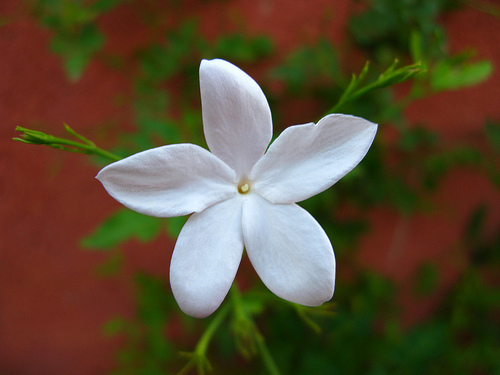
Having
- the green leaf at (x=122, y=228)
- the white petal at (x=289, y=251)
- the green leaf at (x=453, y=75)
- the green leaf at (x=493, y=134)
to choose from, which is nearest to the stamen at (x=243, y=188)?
the white petal at (x=289, y=251)

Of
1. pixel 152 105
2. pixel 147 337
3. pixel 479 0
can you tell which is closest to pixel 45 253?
pixel 147 337

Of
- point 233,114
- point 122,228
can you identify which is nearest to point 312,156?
point 233,114

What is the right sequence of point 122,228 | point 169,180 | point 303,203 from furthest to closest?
1. point 303,203
2. point 122,228
3. point 169,180

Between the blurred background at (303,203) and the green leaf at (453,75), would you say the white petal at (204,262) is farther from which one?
the green leaf at (453,75)

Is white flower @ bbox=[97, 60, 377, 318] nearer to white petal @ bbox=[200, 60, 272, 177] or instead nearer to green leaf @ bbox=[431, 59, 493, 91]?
white petal @ bbox=[200, 60, 272, 177]

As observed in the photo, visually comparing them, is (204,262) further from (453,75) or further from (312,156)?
(453,75)

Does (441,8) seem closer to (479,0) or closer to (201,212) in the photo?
(479,0)

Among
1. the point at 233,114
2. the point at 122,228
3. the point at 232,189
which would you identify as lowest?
the point at 122,228
